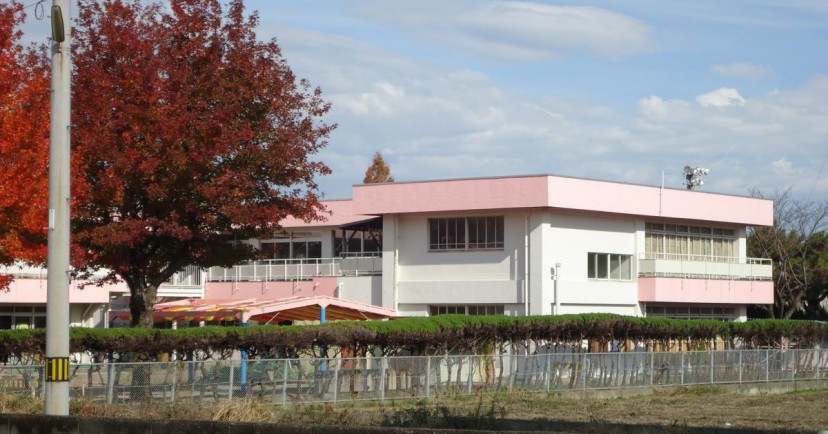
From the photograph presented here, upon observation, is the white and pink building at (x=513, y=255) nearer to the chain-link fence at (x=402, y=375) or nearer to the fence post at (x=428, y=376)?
the chain-link fence at (x=402, y=375)

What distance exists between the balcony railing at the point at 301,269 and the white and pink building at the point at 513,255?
0.05m

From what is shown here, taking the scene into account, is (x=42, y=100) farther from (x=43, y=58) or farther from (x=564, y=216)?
(x=564, y=216)

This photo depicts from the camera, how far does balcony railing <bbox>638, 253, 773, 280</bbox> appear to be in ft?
169

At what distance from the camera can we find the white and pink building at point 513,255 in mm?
47875

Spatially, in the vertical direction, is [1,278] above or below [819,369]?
above

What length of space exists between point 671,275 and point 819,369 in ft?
27.9

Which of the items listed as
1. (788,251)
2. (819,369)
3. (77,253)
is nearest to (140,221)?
(77,253)

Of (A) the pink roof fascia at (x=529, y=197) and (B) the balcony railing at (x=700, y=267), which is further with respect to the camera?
(B) the balcony railing at (x=700, y=267)

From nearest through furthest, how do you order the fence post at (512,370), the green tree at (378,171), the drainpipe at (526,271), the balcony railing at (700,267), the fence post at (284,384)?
the fence post at (284,384)
the fence post at (512,370)
the drainpipe at (526,271)
the balcony railing at (700,267)
the green tree at (378,171)

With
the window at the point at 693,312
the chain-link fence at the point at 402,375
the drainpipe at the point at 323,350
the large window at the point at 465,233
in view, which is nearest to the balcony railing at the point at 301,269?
the large window at the point at 465,233

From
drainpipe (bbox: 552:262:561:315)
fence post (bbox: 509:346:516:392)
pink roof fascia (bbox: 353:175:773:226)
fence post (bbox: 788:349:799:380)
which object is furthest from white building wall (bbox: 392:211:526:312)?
fence post (bbox: 509:346:516:392)

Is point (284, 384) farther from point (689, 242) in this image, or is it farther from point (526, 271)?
point (689, 242)

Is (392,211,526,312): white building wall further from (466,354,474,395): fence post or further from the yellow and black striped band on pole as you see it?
the yellow and black striped band on pole

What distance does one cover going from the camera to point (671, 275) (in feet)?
171
